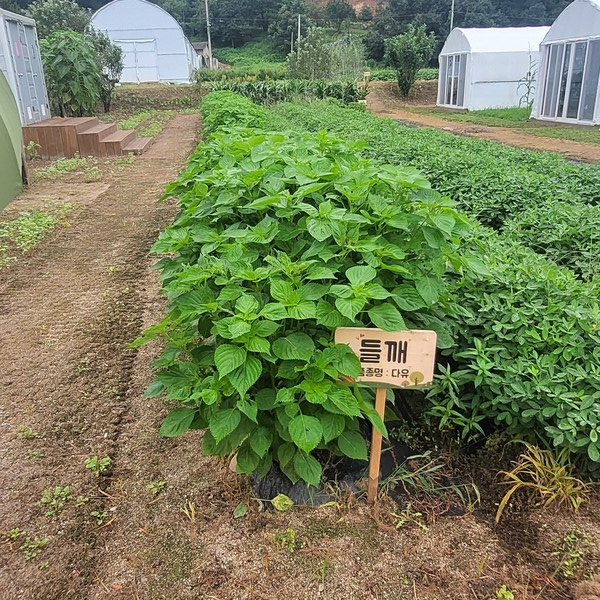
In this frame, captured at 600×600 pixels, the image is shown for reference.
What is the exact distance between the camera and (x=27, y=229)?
6207mm

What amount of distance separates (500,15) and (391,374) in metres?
60.5

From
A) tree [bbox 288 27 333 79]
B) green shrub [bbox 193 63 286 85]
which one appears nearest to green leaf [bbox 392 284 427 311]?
tree [bbox 288 27 333 79]

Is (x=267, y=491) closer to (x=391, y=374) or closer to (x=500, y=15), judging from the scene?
(x=391, y=374)

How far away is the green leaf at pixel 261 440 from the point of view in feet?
5.89

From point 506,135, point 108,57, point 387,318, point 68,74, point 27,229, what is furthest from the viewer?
point 108,57

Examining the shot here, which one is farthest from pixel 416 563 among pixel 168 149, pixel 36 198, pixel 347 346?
pixel 168 149

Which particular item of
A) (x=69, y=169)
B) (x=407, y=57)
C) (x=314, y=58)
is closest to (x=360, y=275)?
(x=69, y=169)

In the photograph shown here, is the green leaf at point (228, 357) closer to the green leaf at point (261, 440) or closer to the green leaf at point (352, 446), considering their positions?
the green leaf at point (261, 440)

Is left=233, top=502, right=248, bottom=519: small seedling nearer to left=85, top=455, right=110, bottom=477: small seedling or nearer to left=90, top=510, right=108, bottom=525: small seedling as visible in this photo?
left=90, top=510, right=108, bottom=525: small seedling

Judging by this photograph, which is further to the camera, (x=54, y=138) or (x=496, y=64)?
(x=496, y=64)

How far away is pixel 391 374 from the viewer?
187 centimetres

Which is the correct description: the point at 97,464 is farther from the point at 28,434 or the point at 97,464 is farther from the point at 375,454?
the point at 375,454

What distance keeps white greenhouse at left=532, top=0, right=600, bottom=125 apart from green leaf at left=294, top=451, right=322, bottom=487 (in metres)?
15.8

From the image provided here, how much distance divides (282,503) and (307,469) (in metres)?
0.28
